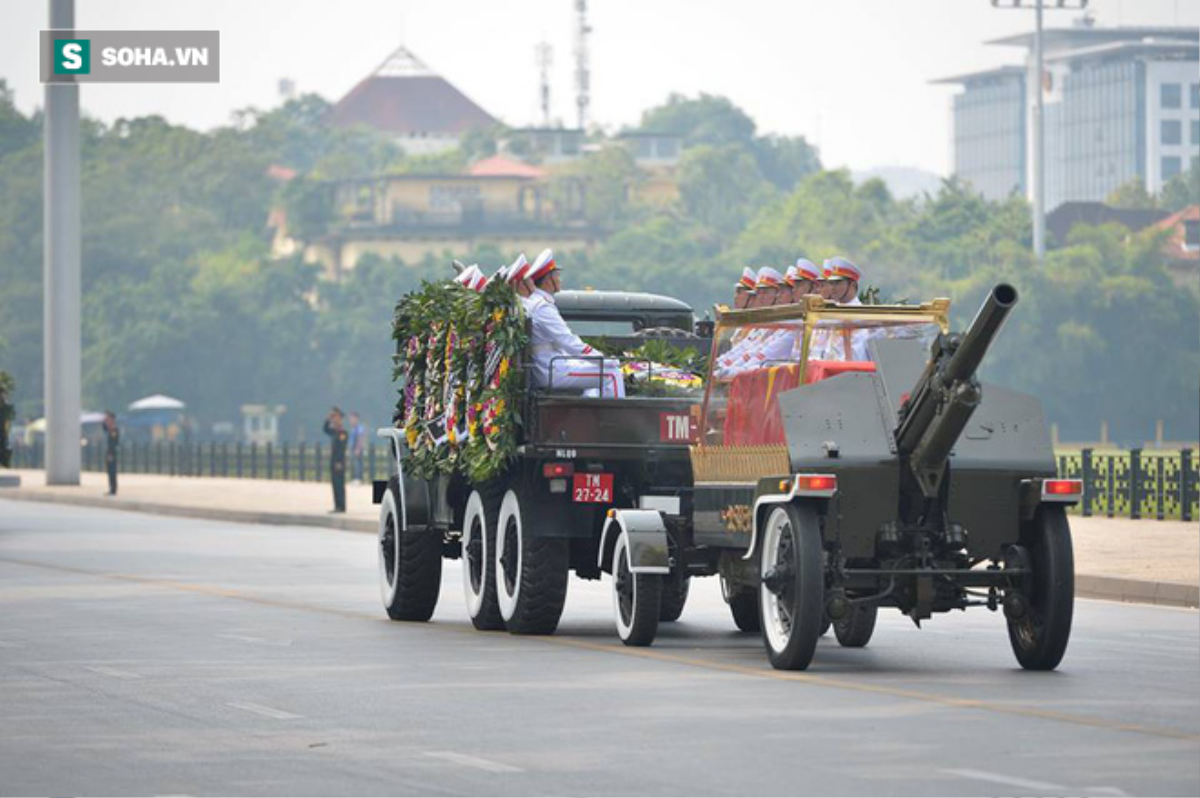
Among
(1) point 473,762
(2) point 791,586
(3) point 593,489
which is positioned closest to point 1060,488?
(2) point 791,586

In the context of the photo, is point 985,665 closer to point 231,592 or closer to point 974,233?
point 231,592

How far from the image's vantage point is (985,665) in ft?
60.0

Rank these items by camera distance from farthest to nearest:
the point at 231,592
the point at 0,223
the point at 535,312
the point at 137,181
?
the point at 137,181
the point at 0,223
the point at 231,592
the point at 535,312

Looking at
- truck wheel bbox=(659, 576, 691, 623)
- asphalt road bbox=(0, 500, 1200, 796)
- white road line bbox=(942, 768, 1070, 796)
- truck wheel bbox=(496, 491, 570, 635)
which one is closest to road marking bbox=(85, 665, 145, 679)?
asphalt road bbox=(0, 500, 1200, 796)

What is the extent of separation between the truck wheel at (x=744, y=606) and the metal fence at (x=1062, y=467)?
1862 cm

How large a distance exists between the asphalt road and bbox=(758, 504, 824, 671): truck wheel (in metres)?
0.23

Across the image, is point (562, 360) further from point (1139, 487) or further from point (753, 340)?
point (1139, 487)

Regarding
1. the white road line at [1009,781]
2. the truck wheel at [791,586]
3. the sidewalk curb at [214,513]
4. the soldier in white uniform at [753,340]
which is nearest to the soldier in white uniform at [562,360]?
the soldier in white uniform at [753,340]

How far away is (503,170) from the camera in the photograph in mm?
181625

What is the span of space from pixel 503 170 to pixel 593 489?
16217cm

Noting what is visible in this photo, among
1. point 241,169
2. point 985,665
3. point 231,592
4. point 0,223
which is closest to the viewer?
point 985,665

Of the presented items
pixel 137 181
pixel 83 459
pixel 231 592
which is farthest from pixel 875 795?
pixel 137 181

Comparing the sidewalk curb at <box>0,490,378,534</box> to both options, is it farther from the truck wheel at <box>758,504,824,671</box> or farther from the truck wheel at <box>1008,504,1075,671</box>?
the truck wheel at <box>1008,504,1075,671</box>

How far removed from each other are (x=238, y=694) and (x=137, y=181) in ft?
512
